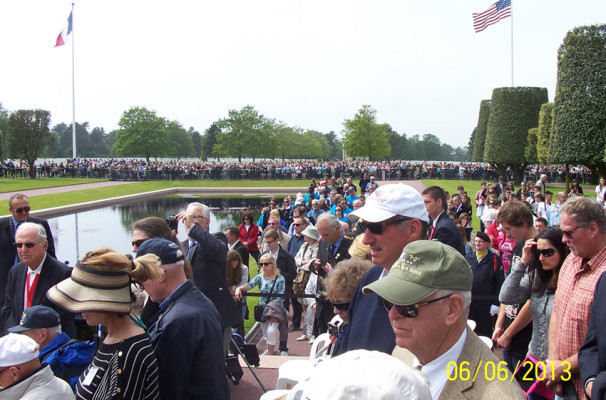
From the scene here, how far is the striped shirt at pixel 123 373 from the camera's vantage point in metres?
2.76

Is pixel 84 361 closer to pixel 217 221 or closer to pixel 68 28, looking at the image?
pixel 217 221

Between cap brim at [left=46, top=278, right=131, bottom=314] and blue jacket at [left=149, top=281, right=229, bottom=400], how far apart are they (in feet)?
0.87

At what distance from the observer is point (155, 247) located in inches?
129

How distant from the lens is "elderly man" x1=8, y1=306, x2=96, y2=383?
412 cm

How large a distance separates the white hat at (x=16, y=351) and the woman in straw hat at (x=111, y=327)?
3.05ft

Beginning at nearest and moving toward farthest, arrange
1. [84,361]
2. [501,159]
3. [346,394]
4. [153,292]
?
[346,394] → [153,292] → [84,361] → [501,159]

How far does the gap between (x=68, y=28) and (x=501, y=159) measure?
42.8 metres

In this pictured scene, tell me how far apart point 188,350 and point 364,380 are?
6.16 ft

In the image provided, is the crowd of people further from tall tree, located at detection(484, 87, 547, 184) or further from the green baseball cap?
tall tree, located at detection(484, 87, 547, 184)

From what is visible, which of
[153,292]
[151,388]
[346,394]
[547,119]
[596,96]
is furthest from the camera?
[547,119]

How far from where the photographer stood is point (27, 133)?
174ft

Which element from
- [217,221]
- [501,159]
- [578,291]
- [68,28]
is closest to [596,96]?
[501,159]

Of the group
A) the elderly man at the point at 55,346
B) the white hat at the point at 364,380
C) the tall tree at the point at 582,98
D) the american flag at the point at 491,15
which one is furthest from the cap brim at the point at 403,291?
the american flag at the point at 491,15

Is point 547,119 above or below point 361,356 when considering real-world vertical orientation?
above
